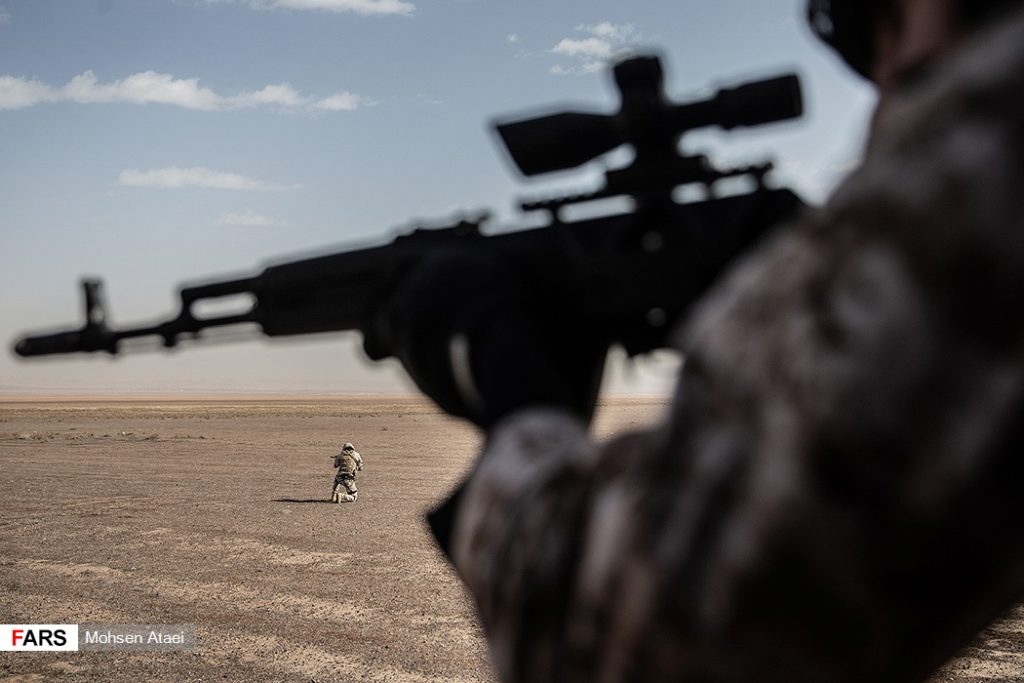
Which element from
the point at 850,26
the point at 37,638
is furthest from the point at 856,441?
the point at 37,638

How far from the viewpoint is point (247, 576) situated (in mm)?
12453

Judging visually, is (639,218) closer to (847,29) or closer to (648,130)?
(648,130)

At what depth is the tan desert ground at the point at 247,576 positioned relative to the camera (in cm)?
880

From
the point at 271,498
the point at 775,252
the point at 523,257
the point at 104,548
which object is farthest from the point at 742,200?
the point at 271,498

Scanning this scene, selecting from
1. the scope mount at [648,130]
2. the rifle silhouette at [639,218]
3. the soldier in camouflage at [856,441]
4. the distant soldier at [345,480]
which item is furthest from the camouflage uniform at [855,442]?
the distant soldier at [345,480]

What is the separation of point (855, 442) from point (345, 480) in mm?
20116

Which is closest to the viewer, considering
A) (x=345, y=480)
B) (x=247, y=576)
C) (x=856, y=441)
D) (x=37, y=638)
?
(x=856, y=441)

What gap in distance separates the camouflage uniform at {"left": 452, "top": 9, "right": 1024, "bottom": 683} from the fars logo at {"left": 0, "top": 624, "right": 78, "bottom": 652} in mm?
10446

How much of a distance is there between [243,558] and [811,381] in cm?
1417

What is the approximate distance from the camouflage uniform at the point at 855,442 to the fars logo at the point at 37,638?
10446mm

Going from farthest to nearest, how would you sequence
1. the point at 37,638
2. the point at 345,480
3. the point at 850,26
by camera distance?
the point at 345,480, the point at 37,638, the point at 850,26

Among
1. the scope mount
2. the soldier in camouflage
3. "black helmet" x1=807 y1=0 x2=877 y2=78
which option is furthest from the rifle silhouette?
the soldier in camouflage

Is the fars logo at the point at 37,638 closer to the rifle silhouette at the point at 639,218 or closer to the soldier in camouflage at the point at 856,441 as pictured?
the rifle silhouette at the point at 639,218

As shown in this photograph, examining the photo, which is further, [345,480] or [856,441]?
[345,480]
